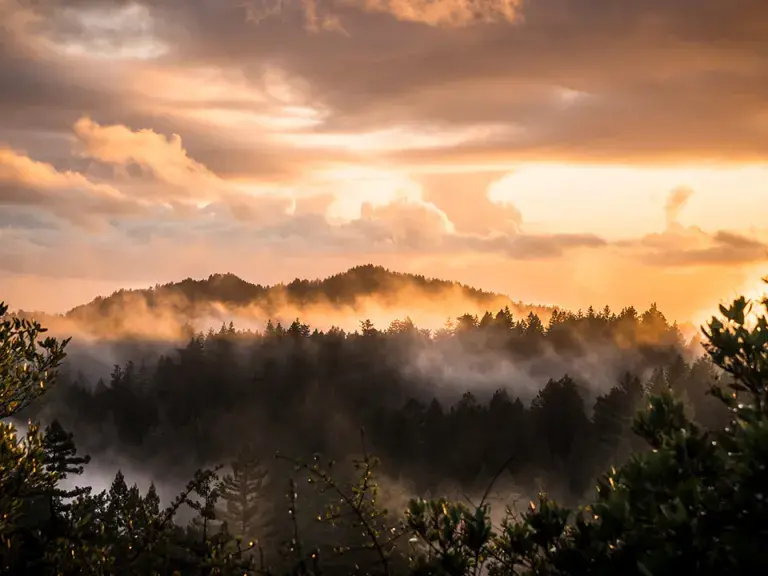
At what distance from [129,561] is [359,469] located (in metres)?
2.46

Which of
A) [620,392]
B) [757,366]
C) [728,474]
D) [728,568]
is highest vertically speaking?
[757,366]

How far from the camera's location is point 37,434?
56.6 ft

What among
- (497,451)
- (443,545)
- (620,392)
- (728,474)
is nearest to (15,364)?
(443,545)

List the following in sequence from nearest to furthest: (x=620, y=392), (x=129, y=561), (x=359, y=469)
A: (x=129, y=561) < (x=359, y=469) < (x=620, y=392)

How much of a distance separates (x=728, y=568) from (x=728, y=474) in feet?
4.34

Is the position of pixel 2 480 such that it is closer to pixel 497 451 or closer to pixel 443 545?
pixel 443 545

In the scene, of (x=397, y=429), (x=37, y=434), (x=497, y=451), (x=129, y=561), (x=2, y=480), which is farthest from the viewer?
(x=397, y=429)

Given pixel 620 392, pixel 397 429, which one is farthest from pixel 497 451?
A: pixel 620 392

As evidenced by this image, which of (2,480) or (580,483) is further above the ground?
(2,480)

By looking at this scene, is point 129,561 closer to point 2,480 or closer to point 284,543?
point 284,543

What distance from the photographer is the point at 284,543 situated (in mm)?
7828

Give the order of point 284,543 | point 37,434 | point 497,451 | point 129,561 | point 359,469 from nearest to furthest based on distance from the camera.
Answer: point 284,543 → point 129,561 → point 359,469 → point 37,434 → point 497,451

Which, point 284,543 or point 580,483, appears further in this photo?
point 580,483

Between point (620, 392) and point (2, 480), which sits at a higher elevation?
point (2, 480)
